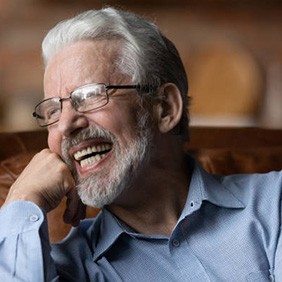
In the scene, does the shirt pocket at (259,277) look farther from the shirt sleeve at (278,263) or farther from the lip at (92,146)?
the lip at (92,146)

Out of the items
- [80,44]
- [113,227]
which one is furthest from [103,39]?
[113,227]

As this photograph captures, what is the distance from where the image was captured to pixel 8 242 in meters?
1.37

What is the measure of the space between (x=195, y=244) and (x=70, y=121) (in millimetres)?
403

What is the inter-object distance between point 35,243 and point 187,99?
0.61 metres

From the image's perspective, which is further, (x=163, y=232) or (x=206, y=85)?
(x=206, y=85)

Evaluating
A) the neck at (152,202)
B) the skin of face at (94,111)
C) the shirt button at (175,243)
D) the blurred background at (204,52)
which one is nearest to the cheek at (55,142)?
the skin of face at (94,111)

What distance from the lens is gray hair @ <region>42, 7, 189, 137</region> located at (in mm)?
1622

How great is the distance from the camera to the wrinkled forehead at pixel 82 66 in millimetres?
1578

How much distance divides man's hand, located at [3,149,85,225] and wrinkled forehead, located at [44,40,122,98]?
0.17 metres

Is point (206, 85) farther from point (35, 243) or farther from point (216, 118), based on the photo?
point (35, 243)

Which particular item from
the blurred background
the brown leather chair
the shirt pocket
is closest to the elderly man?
the shirt pocket

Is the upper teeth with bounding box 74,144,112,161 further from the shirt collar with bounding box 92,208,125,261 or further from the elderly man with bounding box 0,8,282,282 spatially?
the shirt collar with bounding box 92,208,125,261

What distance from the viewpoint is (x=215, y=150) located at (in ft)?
6.73

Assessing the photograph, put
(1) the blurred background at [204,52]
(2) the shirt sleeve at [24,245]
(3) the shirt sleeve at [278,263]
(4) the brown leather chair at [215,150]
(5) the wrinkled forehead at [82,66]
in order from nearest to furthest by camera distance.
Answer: (2) the shirt sleeve at [24,245], (3) the shirt sleeve at [278,263], (5) the wrinkled forehead at [82,66], (4) the brown leather chair at [215,150], (1) the blurred background at [204,52]
